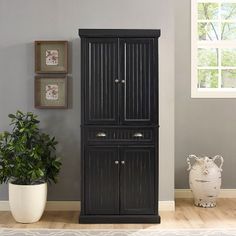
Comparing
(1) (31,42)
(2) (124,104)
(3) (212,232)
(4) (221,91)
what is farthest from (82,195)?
(4) (221,91)

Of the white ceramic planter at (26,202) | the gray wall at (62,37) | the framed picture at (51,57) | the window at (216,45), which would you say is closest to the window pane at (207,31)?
the window at (216,45)

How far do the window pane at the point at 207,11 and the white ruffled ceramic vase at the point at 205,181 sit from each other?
5.70 feet

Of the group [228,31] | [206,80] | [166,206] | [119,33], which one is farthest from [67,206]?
[228,31]

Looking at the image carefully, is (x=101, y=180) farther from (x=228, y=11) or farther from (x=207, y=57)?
(x=228, y=11)

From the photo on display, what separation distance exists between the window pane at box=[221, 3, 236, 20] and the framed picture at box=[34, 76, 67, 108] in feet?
7.09

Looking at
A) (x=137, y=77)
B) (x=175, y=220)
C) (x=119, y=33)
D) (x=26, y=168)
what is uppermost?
(x=119, y=33)

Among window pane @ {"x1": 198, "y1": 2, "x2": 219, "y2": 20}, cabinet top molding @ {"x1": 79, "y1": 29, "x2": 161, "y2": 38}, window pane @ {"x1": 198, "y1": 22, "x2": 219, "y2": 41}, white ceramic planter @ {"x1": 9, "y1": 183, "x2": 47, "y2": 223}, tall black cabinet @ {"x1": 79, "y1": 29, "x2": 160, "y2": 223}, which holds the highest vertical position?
window pane @ {"x1": 198, "y1": 2, "x2": 219, "y2": 20}

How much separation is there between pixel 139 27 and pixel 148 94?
2.79 feet

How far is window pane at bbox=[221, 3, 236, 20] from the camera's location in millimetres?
5641

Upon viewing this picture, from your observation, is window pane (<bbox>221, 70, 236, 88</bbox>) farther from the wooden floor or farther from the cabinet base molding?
the cabinet base molding

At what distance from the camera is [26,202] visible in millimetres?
4293

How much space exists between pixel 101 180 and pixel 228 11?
270 centimetres

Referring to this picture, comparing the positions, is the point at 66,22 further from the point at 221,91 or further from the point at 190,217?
the point at 190,217

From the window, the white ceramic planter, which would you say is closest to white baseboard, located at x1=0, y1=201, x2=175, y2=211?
the white ceramic planter
